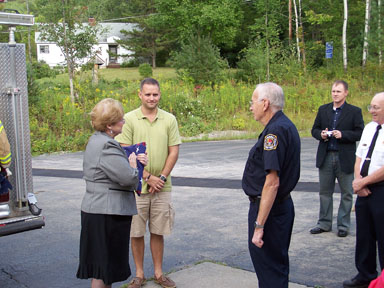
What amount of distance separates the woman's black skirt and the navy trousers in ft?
→ 3.53

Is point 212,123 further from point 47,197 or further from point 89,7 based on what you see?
point 47,197

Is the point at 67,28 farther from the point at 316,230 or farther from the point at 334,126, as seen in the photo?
the point at 316,230

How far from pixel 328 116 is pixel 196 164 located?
6.73m

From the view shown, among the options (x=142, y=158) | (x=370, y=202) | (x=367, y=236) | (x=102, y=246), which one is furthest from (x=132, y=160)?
(x=367, y=236)

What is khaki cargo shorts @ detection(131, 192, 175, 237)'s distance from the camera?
483cm

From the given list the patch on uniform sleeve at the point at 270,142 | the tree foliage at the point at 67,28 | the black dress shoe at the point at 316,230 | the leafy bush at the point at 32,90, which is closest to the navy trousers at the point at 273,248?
the patch on uniform sleeve at the point at 270,142

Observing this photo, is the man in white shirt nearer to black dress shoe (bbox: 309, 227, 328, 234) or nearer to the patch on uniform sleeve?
the patch on uniform sleeve

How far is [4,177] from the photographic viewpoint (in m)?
4.76

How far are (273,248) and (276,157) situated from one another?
2.42 ft

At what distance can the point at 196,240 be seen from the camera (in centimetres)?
640

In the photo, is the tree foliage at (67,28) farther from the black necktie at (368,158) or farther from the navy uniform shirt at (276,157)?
the navy uniform shirt at (276,157)

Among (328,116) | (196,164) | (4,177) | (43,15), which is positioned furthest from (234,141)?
(4,177)

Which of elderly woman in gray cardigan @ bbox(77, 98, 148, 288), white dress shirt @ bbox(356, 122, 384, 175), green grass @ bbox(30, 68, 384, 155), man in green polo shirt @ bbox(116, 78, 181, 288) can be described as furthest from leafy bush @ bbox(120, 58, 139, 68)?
elderly woman in gray cardigan @ bbox(77, 98, 148, 288)

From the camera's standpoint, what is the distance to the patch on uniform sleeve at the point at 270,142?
12.0ft
